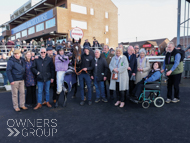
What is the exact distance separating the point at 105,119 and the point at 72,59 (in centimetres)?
263

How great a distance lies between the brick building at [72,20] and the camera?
79.6ft

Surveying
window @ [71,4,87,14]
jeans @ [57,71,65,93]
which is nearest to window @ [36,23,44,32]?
window @ [71,4,87,14]

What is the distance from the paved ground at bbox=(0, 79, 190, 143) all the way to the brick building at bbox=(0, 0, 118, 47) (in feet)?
69.0

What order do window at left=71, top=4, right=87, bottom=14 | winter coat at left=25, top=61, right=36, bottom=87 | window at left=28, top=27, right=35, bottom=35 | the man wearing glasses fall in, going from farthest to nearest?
window at left=28, top=27, right=35, bottom=35 < window at left=71, top=4, right=87, bottom=14 < winter coat at left=25, top=61, right=36, bottom=87 < the man wearing glasses

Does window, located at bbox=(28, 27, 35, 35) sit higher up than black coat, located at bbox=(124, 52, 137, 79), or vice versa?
window, located at bbox=(28, 27, 35, 35)

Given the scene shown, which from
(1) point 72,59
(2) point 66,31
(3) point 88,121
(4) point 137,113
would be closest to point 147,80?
(4) point 137,113

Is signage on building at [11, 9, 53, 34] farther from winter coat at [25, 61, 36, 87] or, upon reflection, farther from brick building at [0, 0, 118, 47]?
winter coat at [25, 61, 36, 87]

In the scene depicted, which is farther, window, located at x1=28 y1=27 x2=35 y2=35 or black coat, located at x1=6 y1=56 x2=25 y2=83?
window, located at x1=28 y1=27 x2=35 y2=35

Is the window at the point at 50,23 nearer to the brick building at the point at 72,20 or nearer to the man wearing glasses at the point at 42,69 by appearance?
the brick building at the point at 72,20

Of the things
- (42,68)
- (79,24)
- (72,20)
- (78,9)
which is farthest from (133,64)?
(78,9)

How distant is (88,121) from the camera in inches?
158

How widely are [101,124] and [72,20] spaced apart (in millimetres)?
23933

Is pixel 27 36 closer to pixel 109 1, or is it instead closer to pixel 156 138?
pixel 109 1

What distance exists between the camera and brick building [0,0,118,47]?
24.3 m
